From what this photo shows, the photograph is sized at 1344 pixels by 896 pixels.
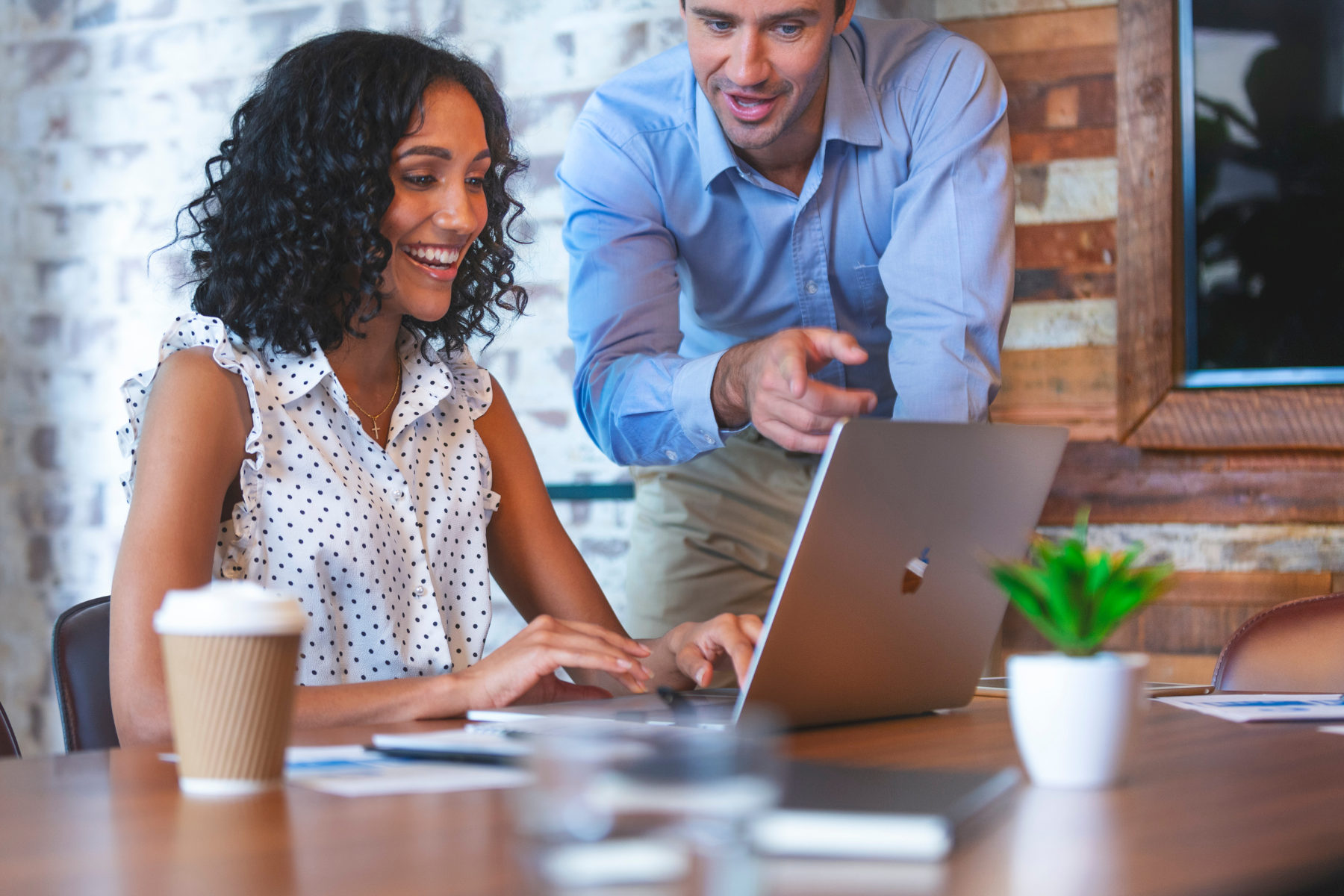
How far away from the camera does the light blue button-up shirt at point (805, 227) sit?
6.07 feet

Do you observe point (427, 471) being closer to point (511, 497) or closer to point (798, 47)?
point (511, 497)

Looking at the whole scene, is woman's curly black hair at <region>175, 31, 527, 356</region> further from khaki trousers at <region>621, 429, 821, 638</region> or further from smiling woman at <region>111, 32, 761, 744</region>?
khaki trousers at <region>621, 429, 821, 638</region>

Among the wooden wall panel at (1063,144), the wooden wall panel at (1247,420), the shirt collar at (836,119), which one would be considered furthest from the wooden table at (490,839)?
the wooden wall panel at (1063,144)

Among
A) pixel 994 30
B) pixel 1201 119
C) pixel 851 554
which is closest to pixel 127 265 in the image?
pixel 994 30

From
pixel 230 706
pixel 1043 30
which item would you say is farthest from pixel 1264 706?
pixel 1043 30

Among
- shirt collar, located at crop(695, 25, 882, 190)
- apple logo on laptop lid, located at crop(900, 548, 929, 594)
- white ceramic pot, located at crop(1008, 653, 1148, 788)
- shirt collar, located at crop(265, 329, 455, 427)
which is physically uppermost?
shirt collar, located at crop(695, 25, 882, 190)

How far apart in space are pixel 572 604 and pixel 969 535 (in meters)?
0.72

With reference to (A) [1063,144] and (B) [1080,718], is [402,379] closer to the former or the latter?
(B) [1080,718]

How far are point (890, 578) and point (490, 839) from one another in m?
0.45

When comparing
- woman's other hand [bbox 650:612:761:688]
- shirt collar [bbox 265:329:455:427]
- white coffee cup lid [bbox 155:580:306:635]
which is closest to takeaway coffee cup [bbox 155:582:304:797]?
white coffee cup lid [bbox 155:580:306:635]

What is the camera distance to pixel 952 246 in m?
1.85

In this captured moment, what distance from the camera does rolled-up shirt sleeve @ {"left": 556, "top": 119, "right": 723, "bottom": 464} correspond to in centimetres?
184

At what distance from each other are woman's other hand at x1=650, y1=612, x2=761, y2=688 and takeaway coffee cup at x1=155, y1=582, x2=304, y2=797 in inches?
21.2

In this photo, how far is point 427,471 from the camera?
5.33 ft
